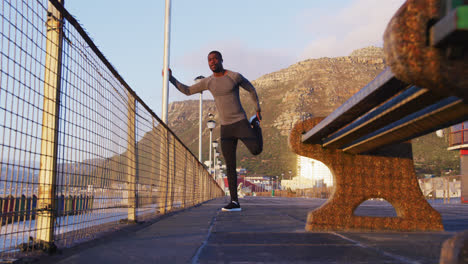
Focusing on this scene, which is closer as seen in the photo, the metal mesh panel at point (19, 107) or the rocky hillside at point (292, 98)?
the metal mesh panel at point (19, 107)

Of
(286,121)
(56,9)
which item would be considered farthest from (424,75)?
(286,121)

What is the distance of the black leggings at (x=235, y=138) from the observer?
6359 mm

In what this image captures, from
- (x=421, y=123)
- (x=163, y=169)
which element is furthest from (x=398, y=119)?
(x=163, y=169)

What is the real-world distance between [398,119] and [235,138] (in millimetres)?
3682

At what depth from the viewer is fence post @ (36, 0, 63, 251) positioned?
2795 mm

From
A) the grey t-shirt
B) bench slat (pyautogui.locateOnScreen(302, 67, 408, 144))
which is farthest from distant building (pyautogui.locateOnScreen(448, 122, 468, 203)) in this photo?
bench slat (pyautogui.locateOnScreen(302, 67, 408, 144))

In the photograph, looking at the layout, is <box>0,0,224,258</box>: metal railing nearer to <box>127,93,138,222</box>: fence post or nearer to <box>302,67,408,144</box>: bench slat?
<box>127,93,138,222</box>: fence post

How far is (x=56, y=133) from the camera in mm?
2947

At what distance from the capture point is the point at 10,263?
2.22 meters

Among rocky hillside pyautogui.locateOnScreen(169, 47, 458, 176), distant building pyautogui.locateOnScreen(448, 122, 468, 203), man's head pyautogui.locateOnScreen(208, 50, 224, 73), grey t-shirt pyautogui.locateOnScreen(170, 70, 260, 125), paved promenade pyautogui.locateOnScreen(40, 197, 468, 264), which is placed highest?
rocky hillside pyautogui.locateOnScreen(169, 47, 458, 176)

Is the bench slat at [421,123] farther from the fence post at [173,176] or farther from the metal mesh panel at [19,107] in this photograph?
the fence post at [173,176]

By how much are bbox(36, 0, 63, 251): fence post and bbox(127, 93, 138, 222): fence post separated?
219 cm

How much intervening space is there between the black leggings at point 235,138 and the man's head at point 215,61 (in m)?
0.81

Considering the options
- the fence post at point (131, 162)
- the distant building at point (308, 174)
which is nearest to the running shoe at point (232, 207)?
the fence post at point (131, 162)
